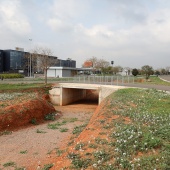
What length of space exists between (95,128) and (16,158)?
4.30 metres

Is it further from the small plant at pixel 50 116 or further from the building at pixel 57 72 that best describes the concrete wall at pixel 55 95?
the building at pixel 57 72

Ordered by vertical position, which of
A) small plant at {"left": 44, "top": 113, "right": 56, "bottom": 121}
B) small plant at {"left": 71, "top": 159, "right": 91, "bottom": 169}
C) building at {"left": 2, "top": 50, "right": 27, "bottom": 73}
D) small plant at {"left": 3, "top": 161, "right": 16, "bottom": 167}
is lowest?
small plant at {"left": 3, "top": 161, "right": 16, "bottom": 167}

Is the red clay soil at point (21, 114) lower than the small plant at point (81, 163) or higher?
lower

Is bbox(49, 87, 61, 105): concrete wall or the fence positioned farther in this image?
the fence

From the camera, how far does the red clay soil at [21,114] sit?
1612 centimetres

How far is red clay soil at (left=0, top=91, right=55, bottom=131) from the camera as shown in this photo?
52.9 feet

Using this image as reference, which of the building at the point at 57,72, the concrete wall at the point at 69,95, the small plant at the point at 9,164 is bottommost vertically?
the small plant at the point at 9,164

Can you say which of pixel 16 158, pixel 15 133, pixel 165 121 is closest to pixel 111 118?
pixel 165 121

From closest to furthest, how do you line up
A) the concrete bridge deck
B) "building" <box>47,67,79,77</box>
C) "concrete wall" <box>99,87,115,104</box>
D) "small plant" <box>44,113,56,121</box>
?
"small plant" <box>44,113,56,121</box> → "concrete wall" <box>99,87,115,104</box> → the concrete bridge deck → "building" <box>47,67,79,77</box>

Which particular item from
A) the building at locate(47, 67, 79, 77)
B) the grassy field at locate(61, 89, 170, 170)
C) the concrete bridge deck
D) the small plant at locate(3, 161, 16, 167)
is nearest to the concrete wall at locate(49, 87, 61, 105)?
the concrete bridge deck

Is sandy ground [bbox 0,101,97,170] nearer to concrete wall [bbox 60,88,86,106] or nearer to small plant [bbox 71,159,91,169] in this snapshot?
small plant [bbox 71,159,91,169]

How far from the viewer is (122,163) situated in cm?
593

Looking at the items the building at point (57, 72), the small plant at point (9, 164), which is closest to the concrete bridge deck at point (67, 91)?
the small plant at point (9, 164)

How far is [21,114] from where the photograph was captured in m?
17.3
